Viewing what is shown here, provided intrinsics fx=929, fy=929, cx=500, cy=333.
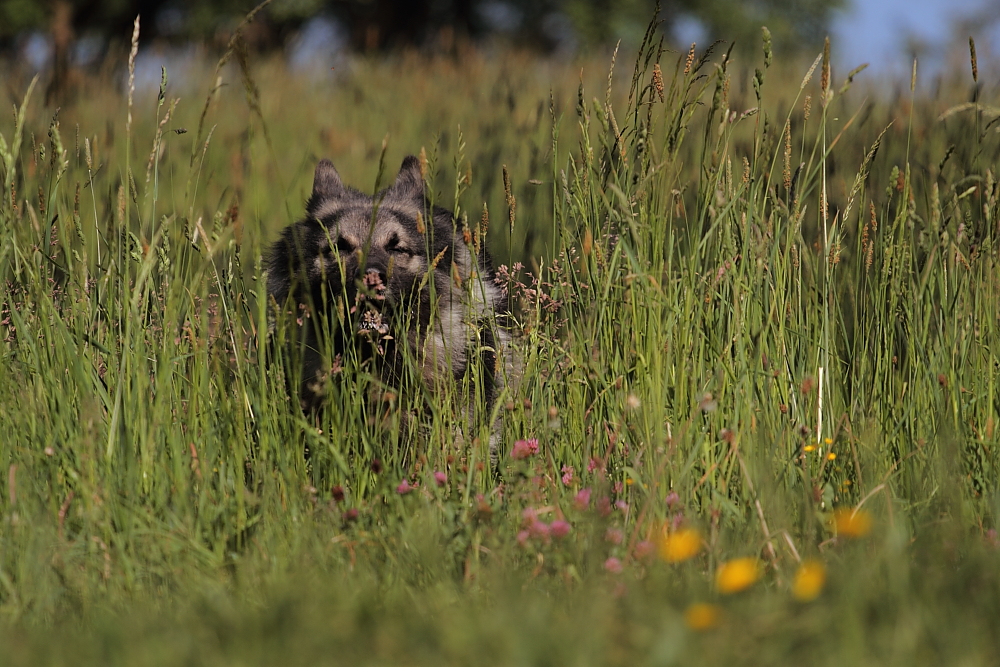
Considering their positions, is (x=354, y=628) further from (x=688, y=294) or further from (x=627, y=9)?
(x=627, y=9)

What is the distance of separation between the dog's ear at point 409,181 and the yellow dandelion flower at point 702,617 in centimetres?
355

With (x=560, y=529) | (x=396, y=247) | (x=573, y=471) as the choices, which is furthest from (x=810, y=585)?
(x=396, y=247)

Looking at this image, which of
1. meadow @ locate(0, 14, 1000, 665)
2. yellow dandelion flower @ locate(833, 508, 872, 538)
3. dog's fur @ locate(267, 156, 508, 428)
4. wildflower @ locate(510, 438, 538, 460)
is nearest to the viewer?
meadow @ locate(0, 14, 1000, 665)

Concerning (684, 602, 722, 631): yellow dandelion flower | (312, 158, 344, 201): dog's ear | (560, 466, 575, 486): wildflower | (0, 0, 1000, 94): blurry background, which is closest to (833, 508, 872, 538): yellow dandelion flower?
(684, 602, 722, 631): yellow dandelion flower

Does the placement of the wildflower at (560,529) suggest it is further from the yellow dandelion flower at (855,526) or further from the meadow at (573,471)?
the yellow dandelion flower at (855,526)

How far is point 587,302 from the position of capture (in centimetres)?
311

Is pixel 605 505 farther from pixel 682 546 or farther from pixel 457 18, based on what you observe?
pixel 457 18

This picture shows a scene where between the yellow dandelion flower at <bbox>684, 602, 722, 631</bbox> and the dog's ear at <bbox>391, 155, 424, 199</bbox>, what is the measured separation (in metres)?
3.55

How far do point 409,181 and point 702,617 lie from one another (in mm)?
3747

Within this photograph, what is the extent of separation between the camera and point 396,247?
448 cm

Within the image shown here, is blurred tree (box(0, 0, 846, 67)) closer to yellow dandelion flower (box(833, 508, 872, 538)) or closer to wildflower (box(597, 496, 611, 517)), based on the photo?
wildflower (box(597, 496, 611, 517))

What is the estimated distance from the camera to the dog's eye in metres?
4.49

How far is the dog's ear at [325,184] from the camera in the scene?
4980 millimetres

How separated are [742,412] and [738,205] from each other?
894 millimetres
